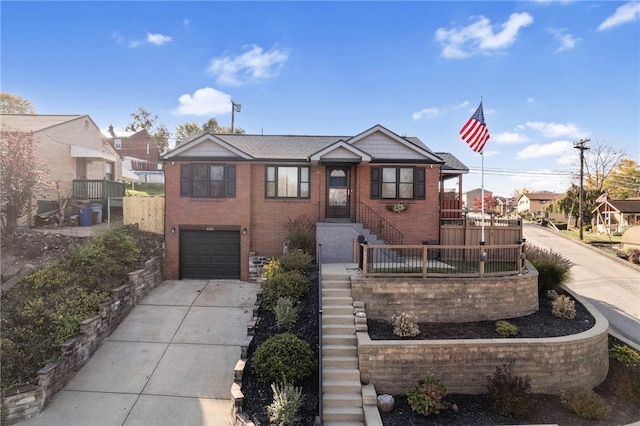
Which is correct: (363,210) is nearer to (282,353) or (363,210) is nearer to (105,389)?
(282,353)

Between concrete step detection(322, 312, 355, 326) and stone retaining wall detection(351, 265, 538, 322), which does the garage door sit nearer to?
concrete step detection(322, 312, 355, 326)

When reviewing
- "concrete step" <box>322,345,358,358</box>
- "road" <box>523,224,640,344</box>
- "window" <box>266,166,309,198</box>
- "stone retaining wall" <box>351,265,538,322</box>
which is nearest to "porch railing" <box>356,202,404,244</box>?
"window" <box>266,166,309,198</box>

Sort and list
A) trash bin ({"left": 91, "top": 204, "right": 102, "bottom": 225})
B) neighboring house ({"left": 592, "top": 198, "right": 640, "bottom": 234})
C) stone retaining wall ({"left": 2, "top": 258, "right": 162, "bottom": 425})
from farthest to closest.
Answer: neighboring house ({"left": 592, "top": 198, "right": 640, "bottom": 234}), trash bin ({"left": 91, "top": 204, "right": 102, "bottom": 225}), stone retaining wall ({"left": 2, "top": 258, "right": 162, "bottom": 425})

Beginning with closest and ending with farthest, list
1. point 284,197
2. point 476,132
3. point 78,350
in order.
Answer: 1. point 78,350
2. point 476,132
3. point 284,197

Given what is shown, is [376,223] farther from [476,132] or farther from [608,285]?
[608,285]

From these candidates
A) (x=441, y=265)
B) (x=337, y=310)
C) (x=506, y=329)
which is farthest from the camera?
(x=441, y=265)

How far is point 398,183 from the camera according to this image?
13828mm

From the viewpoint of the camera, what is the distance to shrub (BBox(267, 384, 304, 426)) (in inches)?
236

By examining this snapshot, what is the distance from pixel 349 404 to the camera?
6.96 meters

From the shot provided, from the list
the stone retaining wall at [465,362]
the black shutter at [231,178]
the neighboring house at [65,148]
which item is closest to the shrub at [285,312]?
the stone retaining wall at [465,362]

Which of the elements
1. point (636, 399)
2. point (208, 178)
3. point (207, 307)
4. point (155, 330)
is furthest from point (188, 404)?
point (636, 399)

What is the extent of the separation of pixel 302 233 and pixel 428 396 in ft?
24.4

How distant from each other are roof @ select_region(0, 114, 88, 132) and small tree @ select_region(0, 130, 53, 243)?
5684mm

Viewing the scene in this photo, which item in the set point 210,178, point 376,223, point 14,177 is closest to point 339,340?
point 376,223
